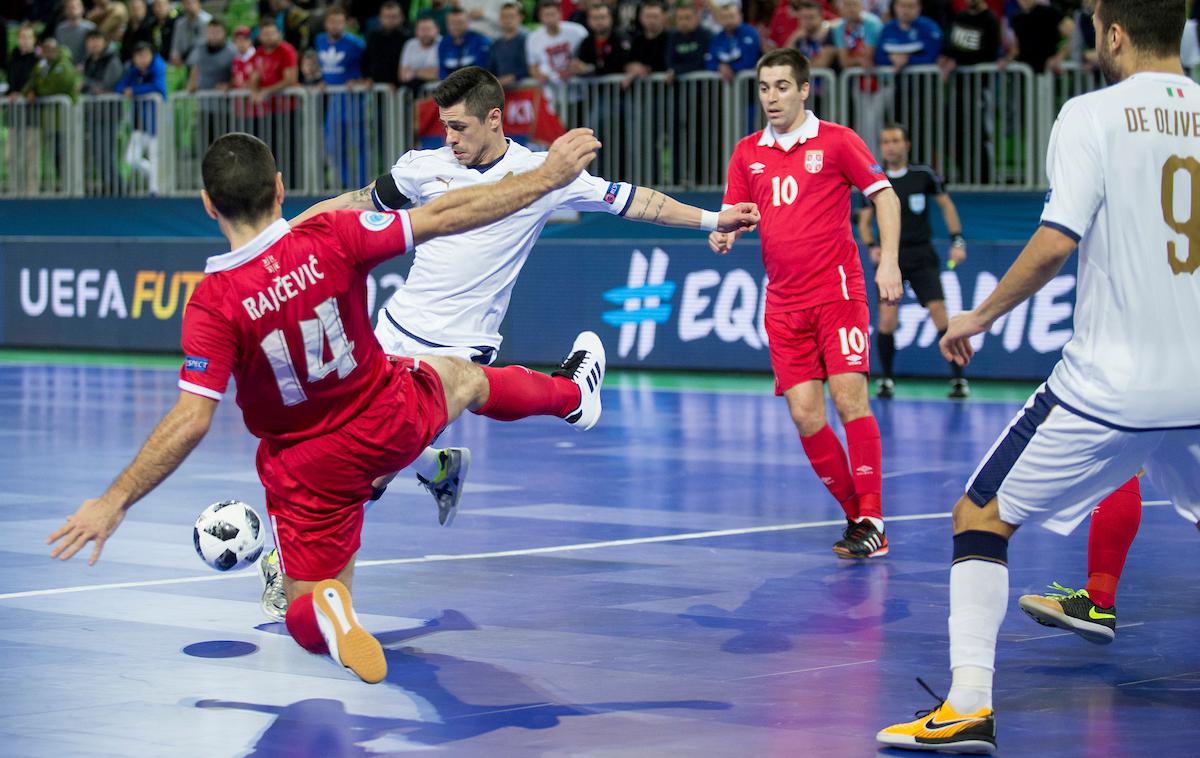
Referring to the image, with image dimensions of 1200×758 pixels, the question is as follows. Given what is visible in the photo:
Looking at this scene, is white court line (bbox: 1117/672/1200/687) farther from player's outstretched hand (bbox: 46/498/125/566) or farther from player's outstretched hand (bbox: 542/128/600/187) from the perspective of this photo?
player's outstretched hand (bbox: 46/498/125/566)

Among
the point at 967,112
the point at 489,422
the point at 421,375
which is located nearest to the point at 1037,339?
the point at 967,112

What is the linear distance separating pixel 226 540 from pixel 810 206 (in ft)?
13.9

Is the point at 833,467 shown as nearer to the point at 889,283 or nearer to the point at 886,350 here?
the point at 889,283

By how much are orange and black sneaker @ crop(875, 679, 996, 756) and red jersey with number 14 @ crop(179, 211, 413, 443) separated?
2.25m

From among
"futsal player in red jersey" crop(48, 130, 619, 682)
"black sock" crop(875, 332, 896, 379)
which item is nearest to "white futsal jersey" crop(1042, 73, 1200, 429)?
"futsal player in red jersey" crop(48, 130, 619, 682)

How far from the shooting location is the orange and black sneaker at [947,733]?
18.9ft

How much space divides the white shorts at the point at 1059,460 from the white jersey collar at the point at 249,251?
248 cm

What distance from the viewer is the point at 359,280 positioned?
651 cm

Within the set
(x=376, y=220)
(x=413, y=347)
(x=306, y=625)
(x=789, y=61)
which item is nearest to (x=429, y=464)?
(x=413, y=347)

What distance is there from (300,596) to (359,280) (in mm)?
1142

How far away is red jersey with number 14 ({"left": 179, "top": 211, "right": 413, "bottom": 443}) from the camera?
6215 millimetres

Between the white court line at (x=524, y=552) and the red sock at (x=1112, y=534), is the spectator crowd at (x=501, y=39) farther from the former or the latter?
the red sock at (x=1112, y=534)

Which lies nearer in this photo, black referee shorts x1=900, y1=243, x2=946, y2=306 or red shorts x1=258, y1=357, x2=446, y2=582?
red shorts x1=258, y1=357, x2=446, y2=582

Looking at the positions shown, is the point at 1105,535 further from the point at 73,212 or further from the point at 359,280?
the point at 73,212
